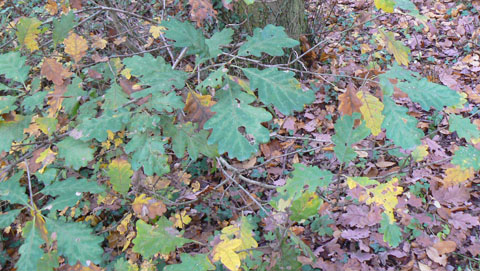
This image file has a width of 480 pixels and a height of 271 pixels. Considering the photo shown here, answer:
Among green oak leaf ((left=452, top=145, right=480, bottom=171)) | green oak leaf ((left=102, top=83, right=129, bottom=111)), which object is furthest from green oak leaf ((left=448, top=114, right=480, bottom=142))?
green oak leaf ((left=102, top=83, right=129, bottom=111))

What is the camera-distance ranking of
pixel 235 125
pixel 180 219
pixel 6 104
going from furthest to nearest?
pixel 180 219
pixel 6 104
pixel 235 125

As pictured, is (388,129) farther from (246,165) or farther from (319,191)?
(246,165)

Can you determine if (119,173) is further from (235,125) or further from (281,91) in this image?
(281,91)

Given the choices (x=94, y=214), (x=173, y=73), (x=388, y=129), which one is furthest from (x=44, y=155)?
(x=94, y=214)

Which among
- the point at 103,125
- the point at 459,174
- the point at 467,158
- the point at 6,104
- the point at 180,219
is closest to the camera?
the point at 103,125

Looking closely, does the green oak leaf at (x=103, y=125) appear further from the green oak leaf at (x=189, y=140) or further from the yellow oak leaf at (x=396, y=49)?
the yellow oak leaf at (x=396, y=49)

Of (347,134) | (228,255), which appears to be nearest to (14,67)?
(228,255)

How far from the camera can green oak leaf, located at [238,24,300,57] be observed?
1166 mm

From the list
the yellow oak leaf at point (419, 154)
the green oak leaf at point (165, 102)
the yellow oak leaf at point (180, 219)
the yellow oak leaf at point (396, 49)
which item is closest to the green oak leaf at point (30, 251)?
the green oak leaf at point (165, 102)

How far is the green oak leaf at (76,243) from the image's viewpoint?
1126 millimetres

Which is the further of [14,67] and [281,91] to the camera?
[14,67]

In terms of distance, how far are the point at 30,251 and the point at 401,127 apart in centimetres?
133

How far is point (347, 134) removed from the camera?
1252 mm

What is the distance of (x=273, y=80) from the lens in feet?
3.51
